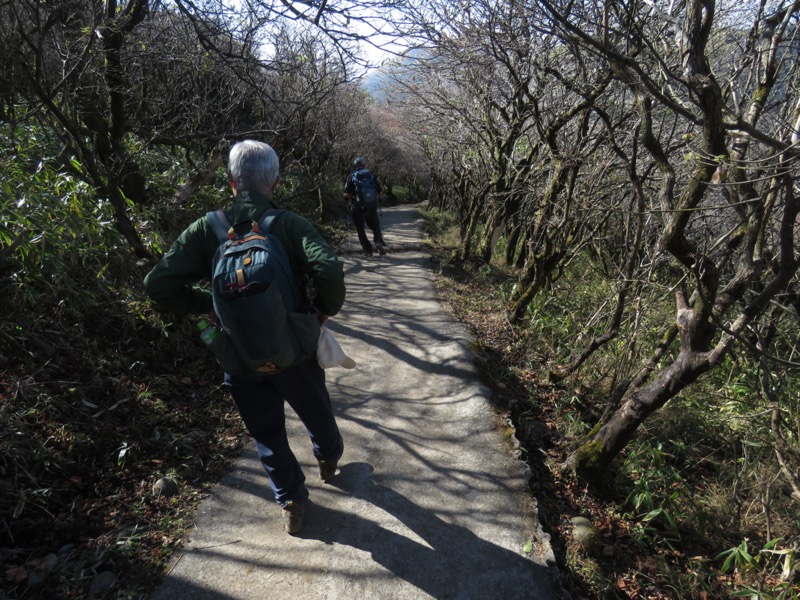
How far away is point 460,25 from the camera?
5.75 metres

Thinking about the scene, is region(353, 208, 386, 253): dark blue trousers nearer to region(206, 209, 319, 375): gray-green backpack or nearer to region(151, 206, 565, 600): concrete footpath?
region(151, 206, 565, 600): concrete footpath

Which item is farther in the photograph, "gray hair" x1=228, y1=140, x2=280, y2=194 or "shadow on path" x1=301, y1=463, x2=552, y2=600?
"shadow on path" x1=301, y1=463, x2=552, y2=600

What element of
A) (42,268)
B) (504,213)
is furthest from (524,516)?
(504,213)

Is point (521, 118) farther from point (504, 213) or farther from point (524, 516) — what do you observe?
point (524, 516)

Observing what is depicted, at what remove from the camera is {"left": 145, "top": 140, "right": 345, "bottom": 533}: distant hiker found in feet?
6.56

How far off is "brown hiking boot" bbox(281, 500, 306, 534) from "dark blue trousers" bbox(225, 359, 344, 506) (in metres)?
0.03

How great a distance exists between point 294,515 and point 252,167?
179 centimetres

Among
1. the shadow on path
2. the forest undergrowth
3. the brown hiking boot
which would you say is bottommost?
the forest undergrowth

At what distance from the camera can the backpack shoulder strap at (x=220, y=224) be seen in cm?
210

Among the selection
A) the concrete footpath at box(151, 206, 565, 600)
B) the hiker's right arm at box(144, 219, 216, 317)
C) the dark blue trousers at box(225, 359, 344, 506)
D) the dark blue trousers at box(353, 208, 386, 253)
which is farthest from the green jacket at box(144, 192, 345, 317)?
the dark blue trousers at box(353, 208, 386, 253)

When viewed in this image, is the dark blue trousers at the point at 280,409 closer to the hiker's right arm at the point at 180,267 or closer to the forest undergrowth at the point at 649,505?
the hiker's right arm at the point at 180,267

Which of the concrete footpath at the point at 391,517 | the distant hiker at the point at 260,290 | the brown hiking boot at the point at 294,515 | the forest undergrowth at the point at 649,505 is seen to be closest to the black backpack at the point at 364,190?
the forest undergrowth at the point at 649,505

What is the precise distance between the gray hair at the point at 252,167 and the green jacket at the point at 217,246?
0.05 m

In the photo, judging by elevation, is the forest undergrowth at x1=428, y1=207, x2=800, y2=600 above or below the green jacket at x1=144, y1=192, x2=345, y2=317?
below
